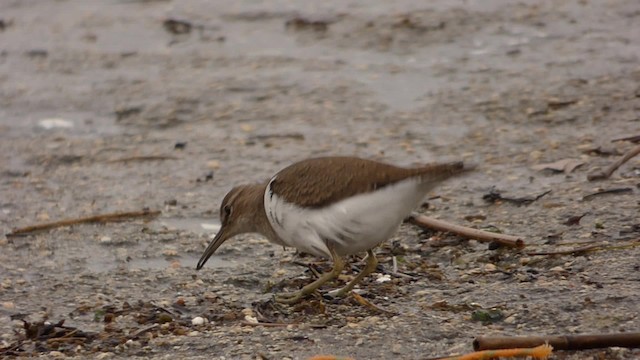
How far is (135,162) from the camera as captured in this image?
838 centimetres

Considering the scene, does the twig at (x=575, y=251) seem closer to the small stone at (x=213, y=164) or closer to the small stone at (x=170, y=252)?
the small stone at (x=170, y=252)

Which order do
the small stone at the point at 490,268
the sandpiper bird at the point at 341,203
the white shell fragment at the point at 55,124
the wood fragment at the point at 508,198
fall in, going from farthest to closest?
the white shell fragment at the point at 55,124 < the wood fragment at the point at 508,198 < the small stone at the point at 490,268 < the sandpiper bird at the point at 341,203

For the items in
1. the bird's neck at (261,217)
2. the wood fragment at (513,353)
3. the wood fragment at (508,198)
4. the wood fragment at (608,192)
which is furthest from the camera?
the wood fragment at (508,198)

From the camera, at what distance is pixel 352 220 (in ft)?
16.8

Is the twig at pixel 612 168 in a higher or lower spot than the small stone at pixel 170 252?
higher

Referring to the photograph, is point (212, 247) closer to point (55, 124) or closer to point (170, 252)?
point (170, 252)

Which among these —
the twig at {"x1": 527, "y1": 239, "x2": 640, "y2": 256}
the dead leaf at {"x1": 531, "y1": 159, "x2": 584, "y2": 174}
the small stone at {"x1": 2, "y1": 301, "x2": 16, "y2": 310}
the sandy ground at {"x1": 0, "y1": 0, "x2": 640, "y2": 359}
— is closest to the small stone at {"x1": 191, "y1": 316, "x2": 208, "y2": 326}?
the sandy ground at {"x1": 0, "y1": 0, "x2": 640, "y2": 359}

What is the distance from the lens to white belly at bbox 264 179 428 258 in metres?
5.06

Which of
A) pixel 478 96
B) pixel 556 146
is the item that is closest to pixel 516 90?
pixel 478 96

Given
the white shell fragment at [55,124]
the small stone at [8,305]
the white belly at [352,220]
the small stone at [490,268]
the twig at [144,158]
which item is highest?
the white belly at [352,220]

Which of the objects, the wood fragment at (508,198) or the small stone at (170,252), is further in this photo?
the wood fragment at (508,198)

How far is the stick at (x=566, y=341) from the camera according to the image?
4.22 metres

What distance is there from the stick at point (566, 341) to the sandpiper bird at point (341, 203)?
906 millimetres

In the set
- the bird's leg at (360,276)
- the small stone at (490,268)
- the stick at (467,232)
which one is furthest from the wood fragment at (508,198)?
the bird's leg at (360,276)
